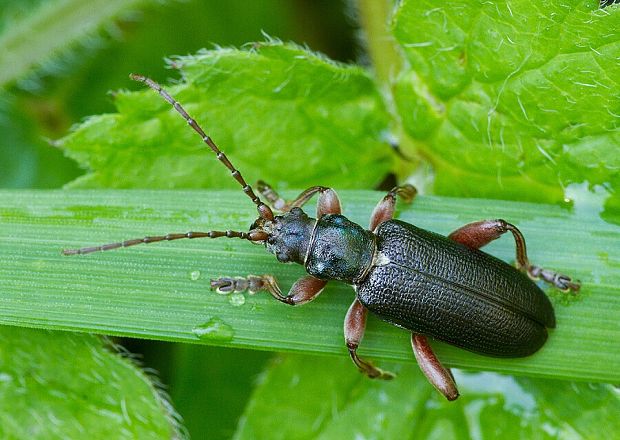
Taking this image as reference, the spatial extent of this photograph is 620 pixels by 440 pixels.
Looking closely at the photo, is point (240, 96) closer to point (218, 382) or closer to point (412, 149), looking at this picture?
point (412, 149)

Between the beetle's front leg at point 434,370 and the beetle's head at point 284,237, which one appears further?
the beetle's head at point 284,237

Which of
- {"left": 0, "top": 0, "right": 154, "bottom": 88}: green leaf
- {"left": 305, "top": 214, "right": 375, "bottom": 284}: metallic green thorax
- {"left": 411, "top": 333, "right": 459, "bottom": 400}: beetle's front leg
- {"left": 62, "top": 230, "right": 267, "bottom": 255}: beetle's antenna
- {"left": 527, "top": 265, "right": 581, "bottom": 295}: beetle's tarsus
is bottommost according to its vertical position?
{"left": 411, "top": 333, "right": 459, "bottom": 400}: beetle's front leg

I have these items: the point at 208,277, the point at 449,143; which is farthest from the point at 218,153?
the point at 449,143

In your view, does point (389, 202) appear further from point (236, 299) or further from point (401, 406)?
point (401, 406)

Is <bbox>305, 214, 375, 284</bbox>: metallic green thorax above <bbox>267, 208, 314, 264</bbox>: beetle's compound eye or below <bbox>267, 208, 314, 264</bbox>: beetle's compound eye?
below

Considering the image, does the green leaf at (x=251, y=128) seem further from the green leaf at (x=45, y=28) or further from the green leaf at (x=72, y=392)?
the green leaf at (x=45, y=28)

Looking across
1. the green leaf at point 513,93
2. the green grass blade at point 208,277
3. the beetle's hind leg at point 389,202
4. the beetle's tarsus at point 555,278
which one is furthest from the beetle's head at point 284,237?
the beetle's tarsus at point 555,278

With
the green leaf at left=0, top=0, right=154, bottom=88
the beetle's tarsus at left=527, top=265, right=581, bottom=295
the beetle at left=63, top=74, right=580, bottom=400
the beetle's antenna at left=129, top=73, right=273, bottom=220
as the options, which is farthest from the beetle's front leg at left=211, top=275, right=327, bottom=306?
the green leaf at left=0, top=0, right=154, bottom=88

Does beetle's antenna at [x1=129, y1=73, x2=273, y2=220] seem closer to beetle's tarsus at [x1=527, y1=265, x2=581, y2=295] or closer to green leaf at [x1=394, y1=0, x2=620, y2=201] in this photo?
green leaf at [x1=394, y1=0, x2=620, y2=201]
